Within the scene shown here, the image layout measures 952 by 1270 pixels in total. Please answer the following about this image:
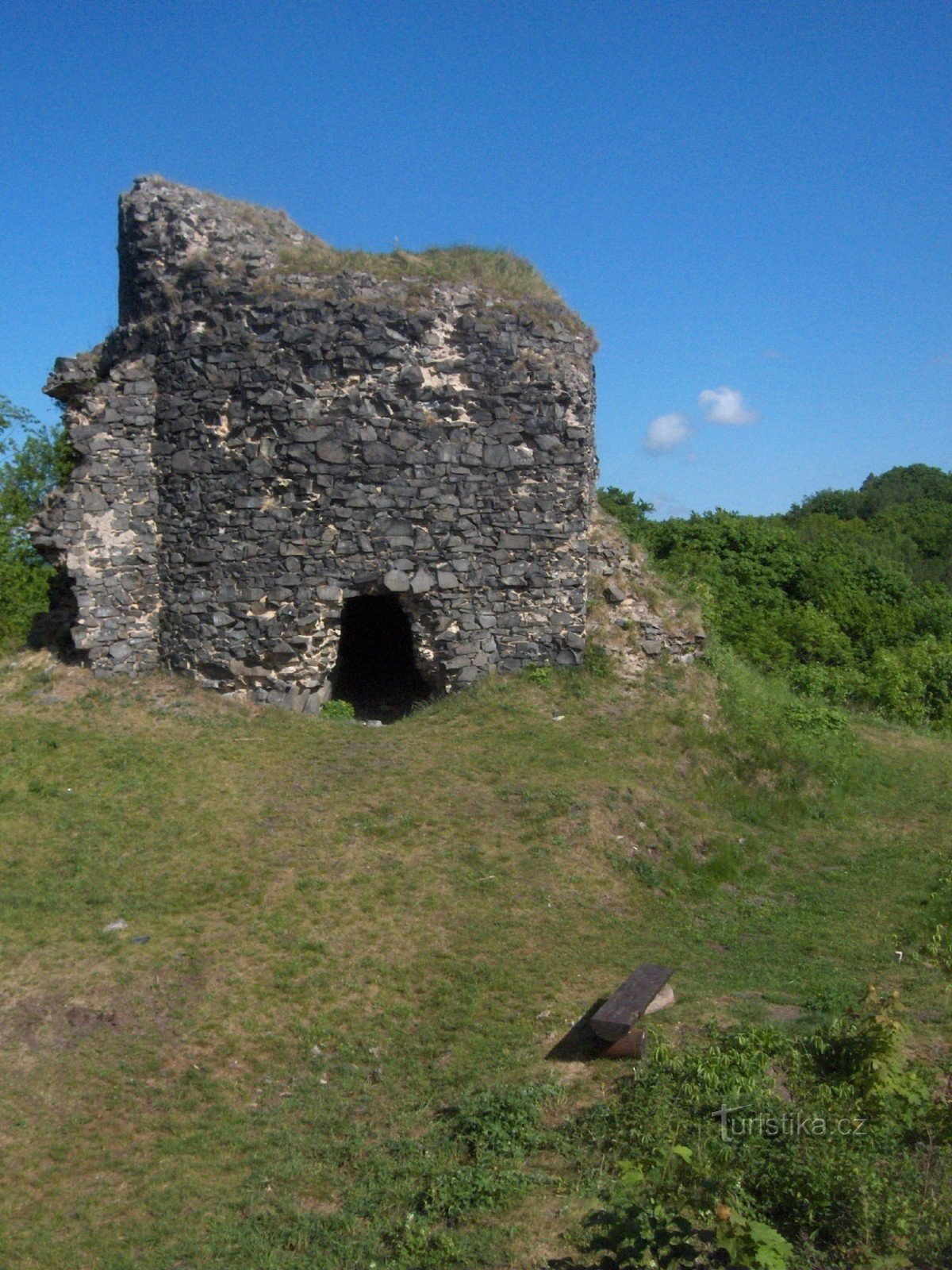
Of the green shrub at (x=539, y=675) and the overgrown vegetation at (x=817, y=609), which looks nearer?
the green shrub at (x=539, y=675)

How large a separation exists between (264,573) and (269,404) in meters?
1.73

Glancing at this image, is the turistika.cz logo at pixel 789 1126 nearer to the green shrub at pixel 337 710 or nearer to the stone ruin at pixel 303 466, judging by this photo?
the stone ruin at pixel 303 466

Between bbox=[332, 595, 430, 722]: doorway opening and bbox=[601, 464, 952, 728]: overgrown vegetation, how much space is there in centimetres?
404

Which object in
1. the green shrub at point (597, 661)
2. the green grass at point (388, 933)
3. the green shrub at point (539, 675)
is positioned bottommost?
the green grass at point (388, 933)

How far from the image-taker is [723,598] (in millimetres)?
19656

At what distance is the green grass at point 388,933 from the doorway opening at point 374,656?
73.5 inches

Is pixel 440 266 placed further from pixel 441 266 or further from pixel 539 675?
pixel 539 675

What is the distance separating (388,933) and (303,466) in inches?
200

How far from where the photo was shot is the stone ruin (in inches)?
432

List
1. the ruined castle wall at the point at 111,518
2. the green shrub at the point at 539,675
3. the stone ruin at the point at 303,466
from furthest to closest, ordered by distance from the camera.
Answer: the green shrub at the point at 539,675 → the ruined castle wall at the point at 111,518 → the stone ruin at the point at 303,466

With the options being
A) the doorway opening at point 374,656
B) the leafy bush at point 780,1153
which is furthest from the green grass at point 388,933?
the doorway opening at point 374,656

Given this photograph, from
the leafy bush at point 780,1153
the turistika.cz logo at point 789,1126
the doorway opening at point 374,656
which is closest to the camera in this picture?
the leafy bush at point 780,1153

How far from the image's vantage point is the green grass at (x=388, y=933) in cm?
514

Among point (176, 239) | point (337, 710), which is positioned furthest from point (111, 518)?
point (337, 710)
